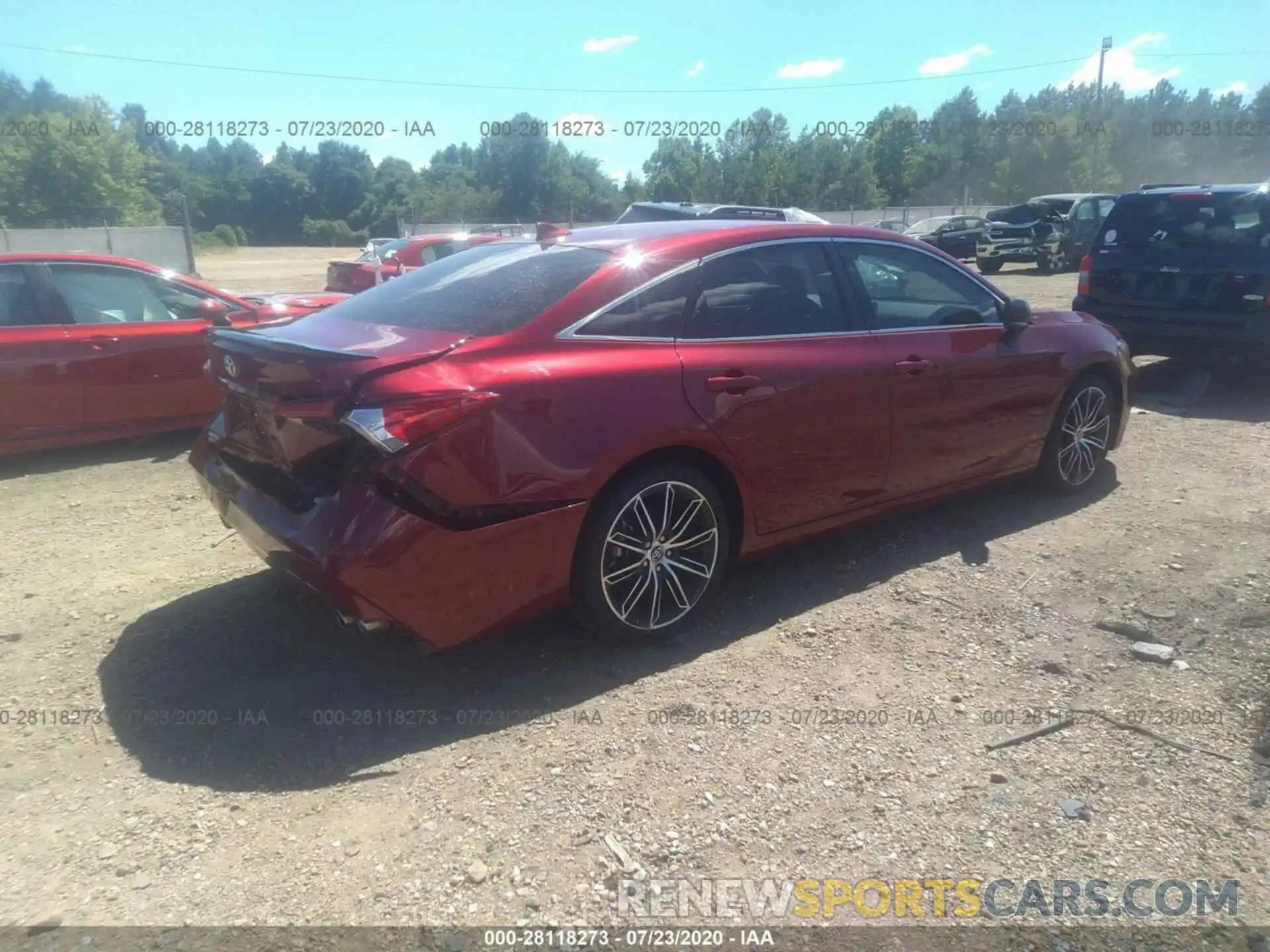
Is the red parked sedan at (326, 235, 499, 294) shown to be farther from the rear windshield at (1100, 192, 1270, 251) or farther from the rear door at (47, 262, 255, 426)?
the rear windshield at (1100, 192, 1270, 251)

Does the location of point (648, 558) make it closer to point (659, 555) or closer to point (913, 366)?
point (659, 555)

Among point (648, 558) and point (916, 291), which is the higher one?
point (916, 291)

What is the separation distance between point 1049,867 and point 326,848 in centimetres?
198

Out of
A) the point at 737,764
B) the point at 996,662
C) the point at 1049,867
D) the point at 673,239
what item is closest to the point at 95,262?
the point at 673,239

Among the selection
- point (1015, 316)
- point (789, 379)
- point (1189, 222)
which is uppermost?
point (1189, 222)

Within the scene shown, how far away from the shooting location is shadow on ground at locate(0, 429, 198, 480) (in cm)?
630

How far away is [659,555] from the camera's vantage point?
3.58 metres

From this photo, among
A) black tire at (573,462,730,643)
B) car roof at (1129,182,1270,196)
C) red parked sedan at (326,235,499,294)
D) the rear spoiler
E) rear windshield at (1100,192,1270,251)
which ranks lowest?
black tire at (573,462,730,643)

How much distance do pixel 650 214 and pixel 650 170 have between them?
54.6m

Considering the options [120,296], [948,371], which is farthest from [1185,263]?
[120,296]

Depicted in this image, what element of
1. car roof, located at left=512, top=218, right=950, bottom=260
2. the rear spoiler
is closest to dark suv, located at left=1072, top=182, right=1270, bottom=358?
car roof, located at left=512, top=218, right=950, bottom=260

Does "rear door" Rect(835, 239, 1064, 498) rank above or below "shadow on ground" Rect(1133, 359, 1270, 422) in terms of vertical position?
above

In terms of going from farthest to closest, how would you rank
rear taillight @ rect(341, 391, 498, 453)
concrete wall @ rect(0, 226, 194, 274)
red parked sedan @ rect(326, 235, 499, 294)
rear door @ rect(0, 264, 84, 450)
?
A: concrete wall @ rect(0, 226, 194, 274) < red parked sedan @ rect(326, 235, 499, 294) < rear door @ rect(0, 264, 84, 450) < rear taillight @ rect(341, 391, 498, 453)

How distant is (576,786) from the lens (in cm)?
287
